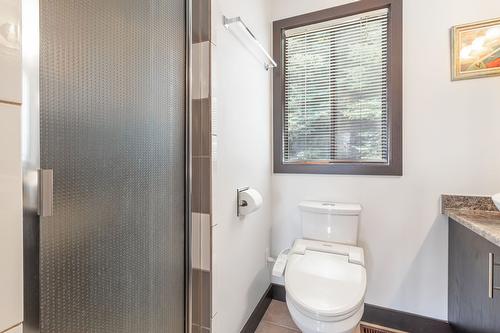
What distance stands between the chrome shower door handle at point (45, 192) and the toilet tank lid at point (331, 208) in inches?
60.0

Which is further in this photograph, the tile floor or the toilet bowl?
the tile floor

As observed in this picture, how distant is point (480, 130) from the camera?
1.52 meters

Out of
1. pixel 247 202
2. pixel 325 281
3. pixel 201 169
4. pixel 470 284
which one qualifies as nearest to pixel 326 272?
pixel 325 281

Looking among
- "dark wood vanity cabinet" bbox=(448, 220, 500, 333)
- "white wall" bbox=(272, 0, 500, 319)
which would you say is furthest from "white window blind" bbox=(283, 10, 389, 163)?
"dark wood vanity cabinet" bbox=(448, 220, 500, 333)

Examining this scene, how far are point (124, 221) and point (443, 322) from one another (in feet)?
6.68

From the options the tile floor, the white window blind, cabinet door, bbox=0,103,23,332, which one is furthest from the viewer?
the white window blind

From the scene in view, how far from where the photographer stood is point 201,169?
1167mm

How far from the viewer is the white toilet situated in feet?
3.92

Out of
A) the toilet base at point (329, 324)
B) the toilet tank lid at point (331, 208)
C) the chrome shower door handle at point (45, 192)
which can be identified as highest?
the chrome shower door handle at point (45, 192)

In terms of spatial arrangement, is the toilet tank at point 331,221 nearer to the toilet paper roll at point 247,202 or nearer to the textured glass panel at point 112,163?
the toilet paper roll at point 247,202

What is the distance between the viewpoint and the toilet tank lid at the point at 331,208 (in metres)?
1.70

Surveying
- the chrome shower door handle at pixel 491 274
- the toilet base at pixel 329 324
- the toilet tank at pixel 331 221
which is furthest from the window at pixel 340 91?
the toilet base at pixel 329 324

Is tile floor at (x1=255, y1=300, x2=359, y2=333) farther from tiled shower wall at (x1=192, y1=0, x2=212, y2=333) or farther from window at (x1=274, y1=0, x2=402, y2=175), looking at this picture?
window at (x1=274, y1=0, x2=402, y2=175)

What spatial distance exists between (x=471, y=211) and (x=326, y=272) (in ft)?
3.22
